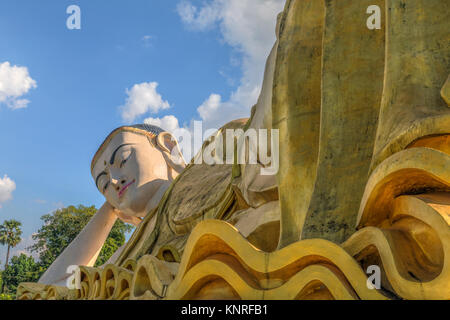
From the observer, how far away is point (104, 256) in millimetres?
20391

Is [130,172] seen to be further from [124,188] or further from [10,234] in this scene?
[10,234]

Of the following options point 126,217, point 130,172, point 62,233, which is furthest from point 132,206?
point 62,233

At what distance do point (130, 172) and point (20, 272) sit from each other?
16.7 metres

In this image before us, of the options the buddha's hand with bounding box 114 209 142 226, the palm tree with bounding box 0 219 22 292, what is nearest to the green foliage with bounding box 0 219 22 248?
the palm tree with bounding box 0 219 22 292

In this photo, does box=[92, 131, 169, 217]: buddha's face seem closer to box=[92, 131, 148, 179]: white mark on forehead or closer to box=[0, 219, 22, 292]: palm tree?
box=[92, 131, 148, 179]: white mark on forehead

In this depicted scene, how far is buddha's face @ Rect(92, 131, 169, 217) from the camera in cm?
759

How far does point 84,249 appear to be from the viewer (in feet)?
25.3

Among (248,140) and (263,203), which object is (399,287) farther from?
(248,140)

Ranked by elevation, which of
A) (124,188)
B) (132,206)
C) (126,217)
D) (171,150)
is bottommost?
(132,206)

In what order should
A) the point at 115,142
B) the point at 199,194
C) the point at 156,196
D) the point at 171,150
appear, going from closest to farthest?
the point at 199,194 → the point at 156,196 → the point at 115,142 → the point at 171,150

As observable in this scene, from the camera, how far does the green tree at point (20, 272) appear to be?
69.4 ft

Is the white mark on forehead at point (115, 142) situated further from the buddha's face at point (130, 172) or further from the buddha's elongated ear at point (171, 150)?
the buddha's elongated ear at point (171, 150)

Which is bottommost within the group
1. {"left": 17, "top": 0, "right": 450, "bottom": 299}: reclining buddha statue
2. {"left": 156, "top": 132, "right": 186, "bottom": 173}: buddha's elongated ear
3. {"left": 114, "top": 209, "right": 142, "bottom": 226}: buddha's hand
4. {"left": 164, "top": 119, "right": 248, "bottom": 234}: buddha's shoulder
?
{"left": 17, "top": 0, "right": 450, "bottom": 299}: reclining buddha statue

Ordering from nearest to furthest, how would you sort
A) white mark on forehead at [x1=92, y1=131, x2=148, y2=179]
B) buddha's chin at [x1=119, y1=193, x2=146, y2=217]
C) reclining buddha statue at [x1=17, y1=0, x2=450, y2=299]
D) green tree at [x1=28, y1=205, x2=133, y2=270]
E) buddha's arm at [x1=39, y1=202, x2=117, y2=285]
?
reclining buddha statue at [x1=17, y1=0, x2=450, y2=299] < buddha's arm at [x1=39, y1=202, x2=117, y2=285] < buddha's chin at [x1=119, y1=193, x2=146, y2=217] < white mark on forehead at [x1=92, y1=131, x2=148, y2=179] < green tree at [x1=28, y1=205, x2=133, y2=270]
